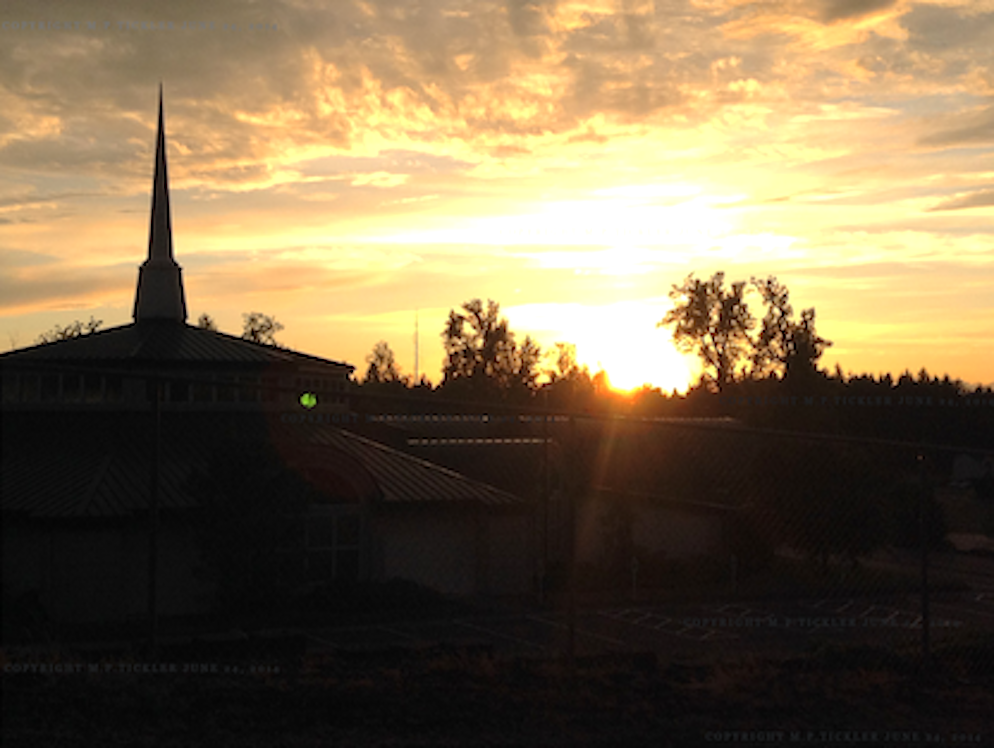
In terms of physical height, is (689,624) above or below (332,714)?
below

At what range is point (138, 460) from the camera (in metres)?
21.0

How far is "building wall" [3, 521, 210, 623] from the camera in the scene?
1071 cm

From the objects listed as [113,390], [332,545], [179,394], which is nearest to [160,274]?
[179,394]

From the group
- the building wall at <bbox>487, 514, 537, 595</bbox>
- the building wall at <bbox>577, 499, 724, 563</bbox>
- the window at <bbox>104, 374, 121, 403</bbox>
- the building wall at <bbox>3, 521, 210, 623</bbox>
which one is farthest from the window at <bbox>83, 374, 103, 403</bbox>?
the building wall at <bbox>577, 499, 724, 563</bbox>

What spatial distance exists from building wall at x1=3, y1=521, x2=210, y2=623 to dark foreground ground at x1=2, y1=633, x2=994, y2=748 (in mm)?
1443

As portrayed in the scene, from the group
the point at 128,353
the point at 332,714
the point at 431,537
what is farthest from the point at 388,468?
the point at 332,714

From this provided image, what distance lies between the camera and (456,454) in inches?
1351

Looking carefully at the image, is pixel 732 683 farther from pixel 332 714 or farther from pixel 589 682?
pixel 332 714

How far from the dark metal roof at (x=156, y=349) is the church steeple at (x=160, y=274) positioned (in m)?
1.44

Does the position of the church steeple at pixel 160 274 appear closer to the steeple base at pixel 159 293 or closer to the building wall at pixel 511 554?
the steeple base at pixel 159 293

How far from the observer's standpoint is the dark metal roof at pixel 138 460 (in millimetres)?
10774

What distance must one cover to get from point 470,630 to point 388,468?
8.45 meters

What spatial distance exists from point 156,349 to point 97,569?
11.0m

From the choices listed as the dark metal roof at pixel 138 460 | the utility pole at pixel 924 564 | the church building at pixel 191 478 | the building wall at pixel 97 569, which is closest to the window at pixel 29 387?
the church building at pixel 191 478
